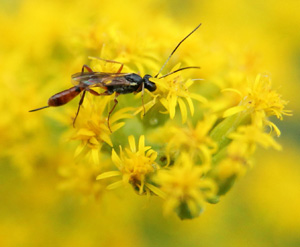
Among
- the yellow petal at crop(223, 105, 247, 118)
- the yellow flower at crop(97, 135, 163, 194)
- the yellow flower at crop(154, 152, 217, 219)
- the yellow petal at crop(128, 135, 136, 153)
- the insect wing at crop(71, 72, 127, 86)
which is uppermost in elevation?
the insect wing at crop(71, 72, 127, 86)

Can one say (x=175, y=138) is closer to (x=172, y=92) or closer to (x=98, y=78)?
(x=172, y=92)

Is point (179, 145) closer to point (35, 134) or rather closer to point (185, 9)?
point (35, 134)

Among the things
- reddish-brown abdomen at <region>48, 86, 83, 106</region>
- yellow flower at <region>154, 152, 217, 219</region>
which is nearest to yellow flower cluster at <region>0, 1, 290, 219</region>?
yellow flower at <region>154, 152, 217, 219</region>

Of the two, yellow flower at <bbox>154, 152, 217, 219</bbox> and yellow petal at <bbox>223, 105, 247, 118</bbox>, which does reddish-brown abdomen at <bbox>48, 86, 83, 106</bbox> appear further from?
yellow petal at <bbox>223, 105, 247, 118</bbox>

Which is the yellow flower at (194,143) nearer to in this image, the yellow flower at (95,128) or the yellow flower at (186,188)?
the yellow flower at (186,188)

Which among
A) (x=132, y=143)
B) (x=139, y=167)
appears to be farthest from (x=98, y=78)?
(x=139, y=167)

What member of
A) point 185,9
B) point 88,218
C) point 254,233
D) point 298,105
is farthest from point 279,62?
point 88,218

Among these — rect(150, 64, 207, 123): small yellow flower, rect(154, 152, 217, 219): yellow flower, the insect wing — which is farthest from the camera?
the insect wing

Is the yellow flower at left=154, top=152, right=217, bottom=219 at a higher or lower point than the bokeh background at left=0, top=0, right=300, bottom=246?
lower
